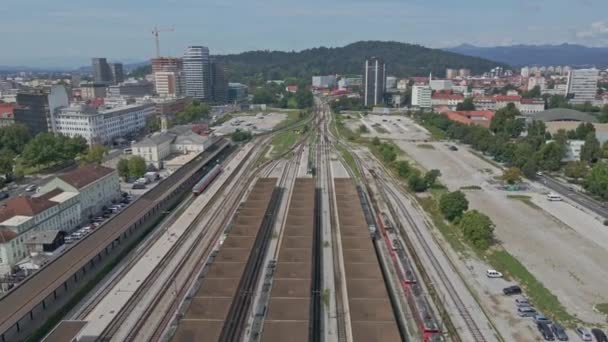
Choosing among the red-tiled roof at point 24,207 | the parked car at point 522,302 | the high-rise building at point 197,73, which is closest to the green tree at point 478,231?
the parked car at point 522,302

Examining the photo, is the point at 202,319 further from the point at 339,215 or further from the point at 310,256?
the point at 339,215

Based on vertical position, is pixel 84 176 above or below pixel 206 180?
above

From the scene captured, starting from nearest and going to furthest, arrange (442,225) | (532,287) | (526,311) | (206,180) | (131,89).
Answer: (526,311), (532,287), (442,225), (206,180), (131,89)

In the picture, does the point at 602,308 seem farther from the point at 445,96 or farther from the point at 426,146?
the point at 445,96

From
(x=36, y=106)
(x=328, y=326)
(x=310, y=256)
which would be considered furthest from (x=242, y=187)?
(x=36, y=106)

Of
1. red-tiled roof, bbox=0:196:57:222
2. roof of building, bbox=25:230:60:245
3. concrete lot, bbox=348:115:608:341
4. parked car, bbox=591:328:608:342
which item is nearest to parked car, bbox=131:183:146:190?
red-tiled roof, bbox=0:196:57:222

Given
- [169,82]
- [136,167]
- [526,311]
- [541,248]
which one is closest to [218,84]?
[169,82]
